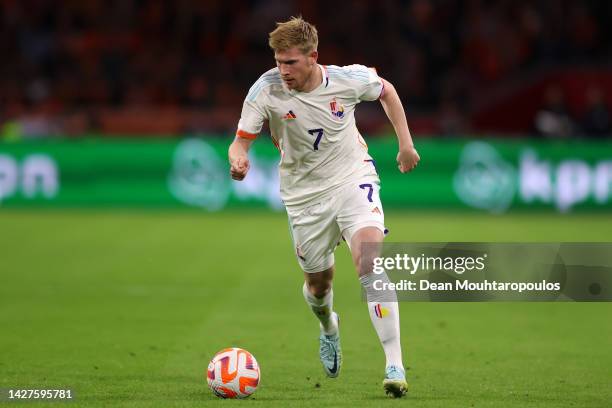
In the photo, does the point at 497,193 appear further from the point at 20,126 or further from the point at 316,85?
the point at 316,85

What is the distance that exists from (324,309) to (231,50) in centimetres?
2002

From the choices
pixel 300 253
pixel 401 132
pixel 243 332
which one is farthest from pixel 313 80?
pixel 243 332

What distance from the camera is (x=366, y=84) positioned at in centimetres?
731

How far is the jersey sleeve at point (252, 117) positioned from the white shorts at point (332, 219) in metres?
0.65

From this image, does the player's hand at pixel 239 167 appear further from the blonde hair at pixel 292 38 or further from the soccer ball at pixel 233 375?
the soccer ball at pixel 233 375

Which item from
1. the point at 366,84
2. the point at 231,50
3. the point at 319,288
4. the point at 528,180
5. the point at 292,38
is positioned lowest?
the point at 528,180

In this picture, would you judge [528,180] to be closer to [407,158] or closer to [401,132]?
[401,132]

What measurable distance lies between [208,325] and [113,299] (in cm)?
199

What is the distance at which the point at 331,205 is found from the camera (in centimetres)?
721

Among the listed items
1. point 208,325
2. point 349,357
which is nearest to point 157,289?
point 208,325

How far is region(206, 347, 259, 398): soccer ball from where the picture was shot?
6602 mm

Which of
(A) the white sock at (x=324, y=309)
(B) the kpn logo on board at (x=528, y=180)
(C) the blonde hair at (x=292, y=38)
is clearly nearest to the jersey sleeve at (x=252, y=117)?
(C) the blonde hair at (x=292, y=38)

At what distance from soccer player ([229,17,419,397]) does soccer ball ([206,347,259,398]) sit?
2.77 feet

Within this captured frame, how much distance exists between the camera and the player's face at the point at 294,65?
6.87m
